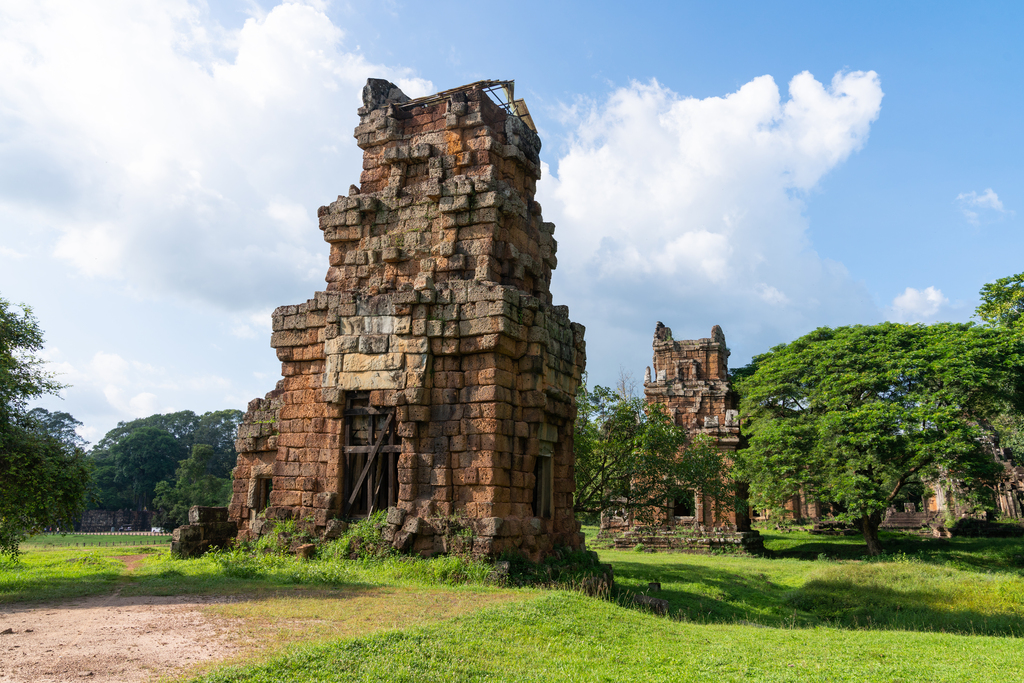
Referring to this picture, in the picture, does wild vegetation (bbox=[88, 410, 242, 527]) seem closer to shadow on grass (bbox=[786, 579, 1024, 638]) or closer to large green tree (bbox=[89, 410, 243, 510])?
large green tree (bbox=[89, 410, 243, 510])

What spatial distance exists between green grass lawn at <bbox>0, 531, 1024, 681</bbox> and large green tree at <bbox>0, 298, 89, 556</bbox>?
808 mm

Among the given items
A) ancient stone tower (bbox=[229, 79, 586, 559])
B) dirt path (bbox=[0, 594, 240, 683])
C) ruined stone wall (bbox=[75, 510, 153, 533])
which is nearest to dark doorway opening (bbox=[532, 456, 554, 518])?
ancient stone tower (bbox=[229, 79, 586, 559])

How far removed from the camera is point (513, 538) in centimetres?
1020

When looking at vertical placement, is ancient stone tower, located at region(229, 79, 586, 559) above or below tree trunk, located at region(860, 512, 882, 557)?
above

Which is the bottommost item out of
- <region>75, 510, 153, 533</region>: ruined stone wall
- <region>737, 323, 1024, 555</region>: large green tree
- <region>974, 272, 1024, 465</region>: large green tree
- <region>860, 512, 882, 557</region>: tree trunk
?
<region>75, 510, 153, 533</region>: ruined stone wall

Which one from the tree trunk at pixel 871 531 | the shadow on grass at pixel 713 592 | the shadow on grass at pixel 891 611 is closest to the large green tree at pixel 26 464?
the shadow on grass at pixel 713 592

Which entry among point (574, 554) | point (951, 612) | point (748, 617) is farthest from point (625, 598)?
point (951, 612)

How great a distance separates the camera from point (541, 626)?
22.6 feet

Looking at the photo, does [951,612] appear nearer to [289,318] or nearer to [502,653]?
[502,653]

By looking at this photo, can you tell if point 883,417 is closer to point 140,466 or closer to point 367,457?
point 367,457

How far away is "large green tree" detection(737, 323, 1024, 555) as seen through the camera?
20.9 metres

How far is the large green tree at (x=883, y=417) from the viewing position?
20875mm

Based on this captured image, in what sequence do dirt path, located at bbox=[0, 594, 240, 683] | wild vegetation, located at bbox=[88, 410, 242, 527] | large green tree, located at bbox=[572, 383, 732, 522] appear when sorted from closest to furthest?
dirt path, located at bbox=[0, 594, 240, 683], large green tree, located at bbox=[572, 383, 732, 522], wild vegetation, located at bbox=[88, 410, 242, 527]

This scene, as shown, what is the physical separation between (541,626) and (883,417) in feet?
60.3
